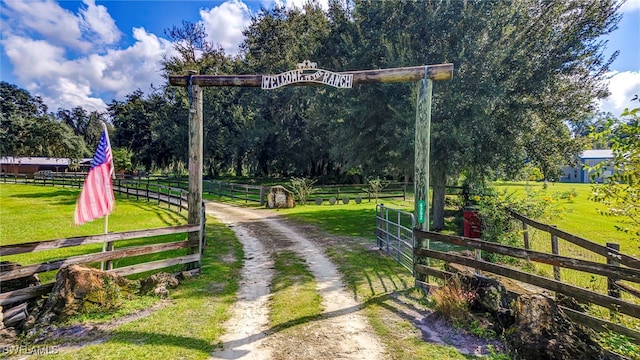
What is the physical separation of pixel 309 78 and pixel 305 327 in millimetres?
4460

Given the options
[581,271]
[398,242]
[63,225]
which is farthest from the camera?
[63,225]

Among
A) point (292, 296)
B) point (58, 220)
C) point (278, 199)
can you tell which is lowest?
point (292, 296)

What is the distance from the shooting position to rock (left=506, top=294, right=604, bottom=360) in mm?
3326

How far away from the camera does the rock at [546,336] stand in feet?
10.9

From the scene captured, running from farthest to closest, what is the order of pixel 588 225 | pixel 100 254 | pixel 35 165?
pixel 35 165, pixel 588 225, pixel 100 254

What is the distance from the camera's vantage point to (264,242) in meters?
10.2

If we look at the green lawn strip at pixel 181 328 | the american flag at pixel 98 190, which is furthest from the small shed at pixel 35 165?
the green lawn strip at pixel 181 328

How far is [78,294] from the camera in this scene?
15.6 ft

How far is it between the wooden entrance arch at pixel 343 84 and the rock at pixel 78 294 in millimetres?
2117

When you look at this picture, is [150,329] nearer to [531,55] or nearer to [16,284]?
[16,284]

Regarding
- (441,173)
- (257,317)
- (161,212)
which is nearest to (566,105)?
(441,173)

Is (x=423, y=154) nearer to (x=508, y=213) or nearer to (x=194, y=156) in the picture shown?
(x=508, y=213)

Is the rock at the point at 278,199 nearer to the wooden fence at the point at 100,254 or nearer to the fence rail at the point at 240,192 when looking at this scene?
the fence rail at the point at 240,192

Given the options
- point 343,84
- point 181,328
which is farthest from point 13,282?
point 343,84
